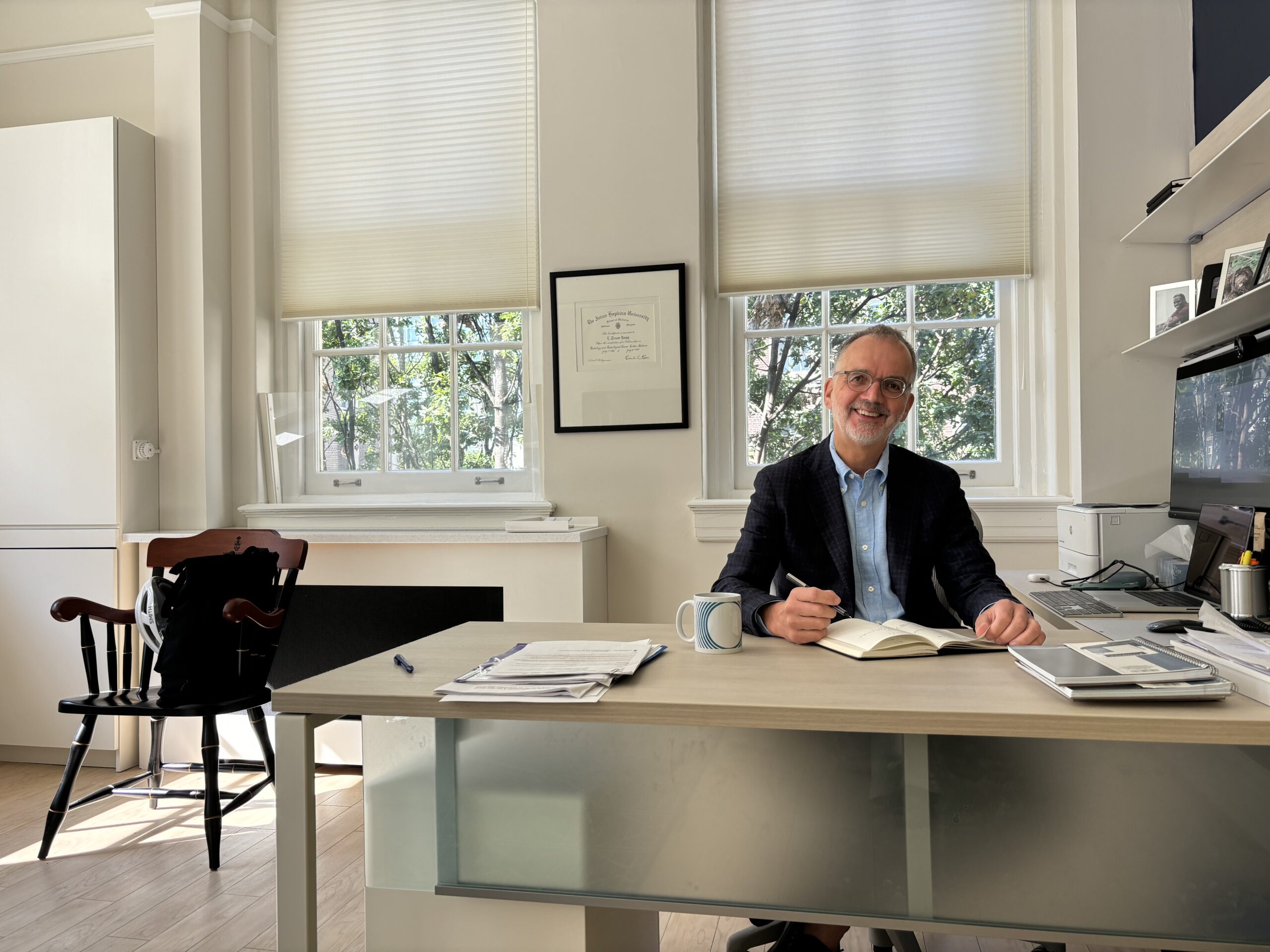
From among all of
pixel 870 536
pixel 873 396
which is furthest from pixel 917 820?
pixel 873 396

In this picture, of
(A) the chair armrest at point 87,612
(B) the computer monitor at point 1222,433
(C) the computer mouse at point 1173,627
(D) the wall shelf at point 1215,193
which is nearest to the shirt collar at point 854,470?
(C) the computer mouse at point 1173,627

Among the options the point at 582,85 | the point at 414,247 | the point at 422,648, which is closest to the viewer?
the point at 422,648

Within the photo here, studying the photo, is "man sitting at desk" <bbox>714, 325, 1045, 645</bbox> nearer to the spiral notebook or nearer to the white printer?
the spiral notebook

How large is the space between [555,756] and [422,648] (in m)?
0.40

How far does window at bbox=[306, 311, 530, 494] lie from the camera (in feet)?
11.7

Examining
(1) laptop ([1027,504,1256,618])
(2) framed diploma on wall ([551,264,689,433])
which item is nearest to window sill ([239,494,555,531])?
(2) framed diploma on wall ([551,264,689,433])

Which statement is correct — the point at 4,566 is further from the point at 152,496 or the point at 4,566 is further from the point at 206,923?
the point at 206,923

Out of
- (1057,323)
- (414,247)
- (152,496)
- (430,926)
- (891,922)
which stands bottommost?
(430,926)

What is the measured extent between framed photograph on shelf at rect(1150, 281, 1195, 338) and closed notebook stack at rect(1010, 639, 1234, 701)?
1.70 m

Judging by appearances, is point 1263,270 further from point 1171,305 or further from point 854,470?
point 854,470

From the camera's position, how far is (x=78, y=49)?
3.78 metres

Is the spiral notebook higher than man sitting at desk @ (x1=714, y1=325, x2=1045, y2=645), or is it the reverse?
man sitting at desk @ (x1=714, y1=325, x2=1045, y2=645)

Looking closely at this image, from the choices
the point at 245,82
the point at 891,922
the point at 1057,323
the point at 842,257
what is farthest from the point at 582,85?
the point at 891,922

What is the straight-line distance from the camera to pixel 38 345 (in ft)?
10.9
